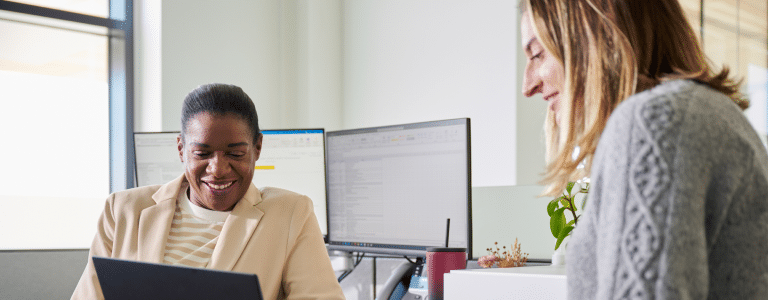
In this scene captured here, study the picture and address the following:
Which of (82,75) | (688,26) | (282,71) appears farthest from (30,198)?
(688,26)

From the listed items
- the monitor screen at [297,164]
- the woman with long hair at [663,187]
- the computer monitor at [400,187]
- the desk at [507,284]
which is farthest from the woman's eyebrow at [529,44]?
the monitor screen at [297,164]

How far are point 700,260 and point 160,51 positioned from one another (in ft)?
8.65

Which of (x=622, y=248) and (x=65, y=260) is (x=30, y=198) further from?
(x=622, y=248)

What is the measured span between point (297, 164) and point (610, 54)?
162 cm

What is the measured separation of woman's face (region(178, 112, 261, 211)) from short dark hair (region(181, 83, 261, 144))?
0.03 feet

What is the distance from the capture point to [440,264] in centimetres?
150

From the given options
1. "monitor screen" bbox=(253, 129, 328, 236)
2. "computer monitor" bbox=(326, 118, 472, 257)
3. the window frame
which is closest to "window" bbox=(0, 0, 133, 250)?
the window frame

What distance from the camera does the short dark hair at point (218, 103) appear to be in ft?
4.29

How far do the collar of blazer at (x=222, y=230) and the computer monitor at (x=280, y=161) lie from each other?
78cm

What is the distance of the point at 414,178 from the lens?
1841mm

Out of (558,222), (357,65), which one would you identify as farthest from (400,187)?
(357,65)

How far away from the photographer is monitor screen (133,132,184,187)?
228 centimetres

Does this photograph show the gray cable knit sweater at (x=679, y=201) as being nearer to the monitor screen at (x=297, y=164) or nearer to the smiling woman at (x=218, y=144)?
the smiling woman at (x=218, y=144)

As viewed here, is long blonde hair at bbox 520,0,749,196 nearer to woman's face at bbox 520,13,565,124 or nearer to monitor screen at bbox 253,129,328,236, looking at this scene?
woman's face at bbox 520,13,565,124
